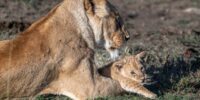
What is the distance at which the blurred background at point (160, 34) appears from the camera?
7199 mm

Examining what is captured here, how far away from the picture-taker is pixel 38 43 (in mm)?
6262

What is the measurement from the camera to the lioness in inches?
243

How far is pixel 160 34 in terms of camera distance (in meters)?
10.9

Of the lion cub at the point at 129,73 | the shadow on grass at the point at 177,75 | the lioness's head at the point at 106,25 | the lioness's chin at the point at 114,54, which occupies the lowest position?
the shadow on grass at the point at 177,75

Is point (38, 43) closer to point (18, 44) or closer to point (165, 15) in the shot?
point (18, 44)

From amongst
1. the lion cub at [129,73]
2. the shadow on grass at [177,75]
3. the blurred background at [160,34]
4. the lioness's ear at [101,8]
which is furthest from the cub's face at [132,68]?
the lioness's ear at [101,8]

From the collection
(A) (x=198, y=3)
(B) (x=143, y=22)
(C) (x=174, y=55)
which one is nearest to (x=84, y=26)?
(C) (x=174, y=55)

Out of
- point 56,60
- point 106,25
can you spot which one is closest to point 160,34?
point 106,25

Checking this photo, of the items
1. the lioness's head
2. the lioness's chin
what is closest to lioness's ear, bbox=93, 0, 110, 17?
the lioness's head

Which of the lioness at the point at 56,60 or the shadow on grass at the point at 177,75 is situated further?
the shadow on grass at the point at 177,75

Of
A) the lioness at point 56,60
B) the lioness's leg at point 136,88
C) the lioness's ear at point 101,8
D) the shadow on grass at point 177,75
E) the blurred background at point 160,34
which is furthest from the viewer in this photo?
the blurred background at point 160,34

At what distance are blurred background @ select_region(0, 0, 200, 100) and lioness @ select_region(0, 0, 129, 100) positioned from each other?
39 cm

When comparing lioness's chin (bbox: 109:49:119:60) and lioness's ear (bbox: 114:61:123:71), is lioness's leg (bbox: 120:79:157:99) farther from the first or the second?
lioness's chin (bbox: 109:49:119:60)

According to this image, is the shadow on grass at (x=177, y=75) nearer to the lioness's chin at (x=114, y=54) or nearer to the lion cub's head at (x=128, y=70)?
the lion cub's head at (x=128, y=70)
